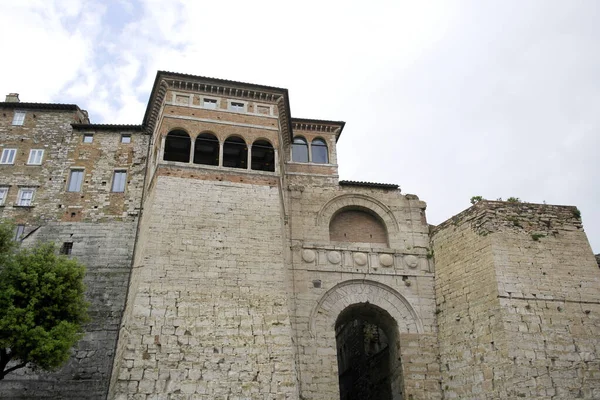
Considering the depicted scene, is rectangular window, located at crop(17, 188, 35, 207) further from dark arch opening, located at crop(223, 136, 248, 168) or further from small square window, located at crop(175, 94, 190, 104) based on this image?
dark arch opening, located at crop(223, 136, 248, 168)

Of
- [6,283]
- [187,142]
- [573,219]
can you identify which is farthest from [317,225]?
[6,283]

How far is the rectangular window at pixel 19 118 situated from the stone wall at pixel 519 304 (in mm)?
19148

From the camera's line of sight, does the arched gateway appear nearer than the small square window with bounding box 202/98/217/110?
Yes

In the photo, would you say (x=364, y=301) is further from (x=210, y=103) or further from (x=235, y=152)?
(x=210, y=103)

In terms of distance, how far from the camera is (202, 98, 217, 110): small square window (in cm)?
2089

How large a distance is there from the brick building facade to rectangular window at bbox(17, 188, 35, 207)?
0.07m

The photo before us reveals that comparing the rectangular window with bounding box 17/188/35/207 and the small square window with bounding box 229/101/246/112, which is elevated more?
the small square window with bounding box 229/101/246/112

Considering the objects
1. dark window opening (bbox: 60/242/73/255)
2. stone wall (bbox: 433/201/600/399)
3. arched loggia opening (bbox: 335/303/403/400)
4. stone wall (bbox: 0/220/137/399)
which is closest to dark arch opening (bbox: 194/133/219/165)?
stone wall (bbox: 0/220/137/399)

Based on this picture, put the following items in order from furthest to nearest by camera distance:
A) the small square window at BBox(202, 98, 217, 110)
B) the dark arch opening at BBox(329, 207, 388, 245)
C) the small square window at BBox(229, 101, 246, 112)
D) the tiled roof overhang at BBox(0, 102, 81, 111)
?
1. the tiled roof overhang at BBox(0, 102, 81, 111)
2. the dark arch opening at BBox(329, 207, 388, 245)
3. the small square window at BBox(229, 101, 246, 112)
4. the small square window at BBox(202, 98, 217, 110)

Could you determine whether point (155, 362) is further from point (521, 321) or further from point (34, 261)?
point (521, 321)

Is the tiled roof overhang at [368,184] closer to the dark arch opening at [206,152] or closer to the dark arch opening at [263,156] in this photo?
the dark arch opening at [263,156]

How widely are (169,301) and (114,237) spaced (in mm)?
6050

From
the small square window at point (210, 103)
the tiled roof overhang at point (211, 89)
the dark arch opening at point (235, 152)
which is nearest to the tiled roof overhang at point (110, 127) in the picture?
the tiled roof overhang at point (211, 89)

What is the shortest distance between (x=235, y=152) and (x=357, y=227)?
19.5 ft
